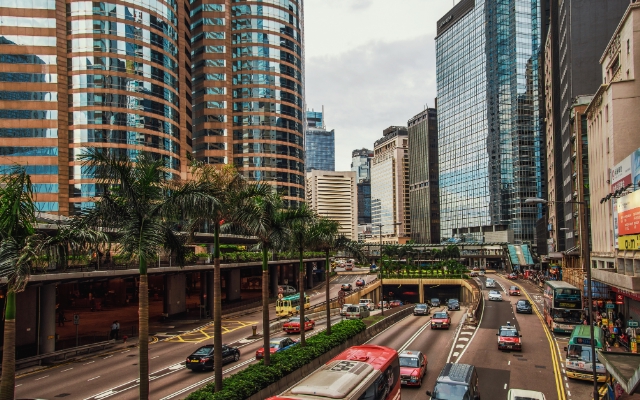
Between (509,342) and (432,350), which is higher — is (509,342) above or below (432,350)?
above

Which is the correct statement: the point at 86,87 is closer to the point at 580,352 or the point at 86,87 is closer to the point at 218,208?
the point at 218,208

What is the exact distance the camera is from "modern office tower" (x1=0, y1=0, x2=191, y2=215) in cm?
7781

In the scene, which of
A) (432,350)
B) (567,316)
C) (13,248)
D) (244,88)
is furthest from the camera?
(244,88)

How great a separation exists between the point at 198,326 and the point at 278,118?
6222 centimetres

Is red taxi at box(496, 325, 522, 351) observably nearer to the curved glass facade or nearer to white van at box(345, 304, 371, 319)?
white van at box(345, 304, 371, 319)

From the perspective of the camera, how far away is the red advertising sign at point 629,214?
110 ft

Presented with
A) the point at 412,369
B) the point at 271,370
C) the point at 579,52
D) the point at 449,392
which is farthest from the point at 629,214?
the point at 579,52

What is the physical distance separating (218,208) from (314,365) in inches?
539

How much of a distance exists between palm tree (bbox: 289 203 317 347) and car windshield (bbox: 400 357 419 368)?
22.1ft

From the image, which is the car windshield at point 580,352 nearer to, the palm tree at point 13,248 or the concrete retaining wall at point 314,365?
the concrete retaining wall at point 314,365

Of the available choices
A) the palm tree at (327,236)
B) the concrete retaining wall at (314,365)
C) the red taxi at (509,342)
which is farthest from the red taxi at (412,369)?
the red taxi at (509,342)

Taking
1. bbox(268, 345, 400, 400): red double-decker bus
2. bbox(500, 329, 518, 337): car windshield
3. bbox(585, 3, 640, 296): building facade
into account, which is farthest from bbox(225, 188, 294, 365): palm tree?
bbox(585, 3, 640, 296): building facade

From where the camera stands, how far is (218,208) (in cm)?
2211

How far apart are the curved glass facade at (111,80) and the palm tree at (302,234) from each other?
4947 cm
